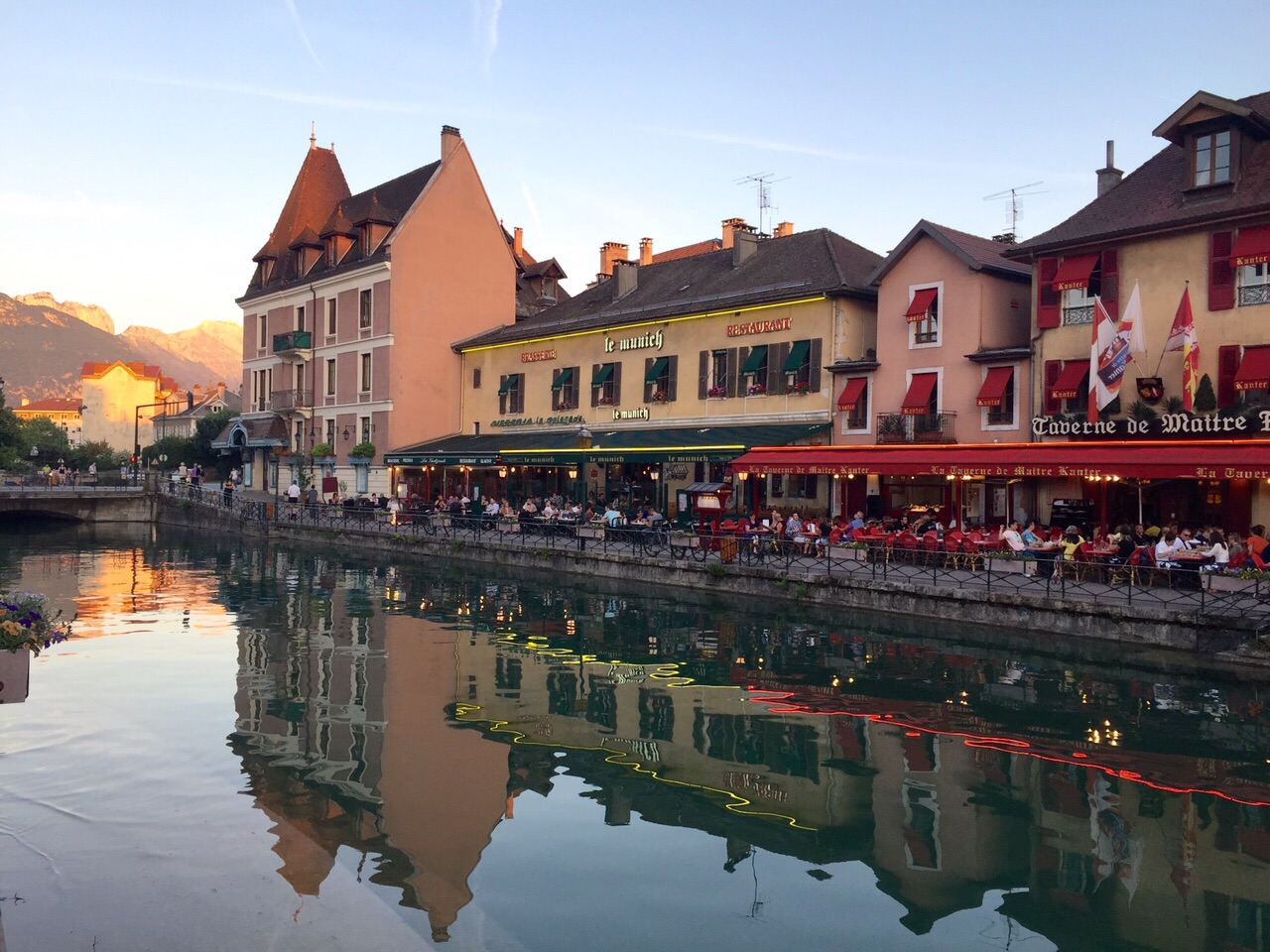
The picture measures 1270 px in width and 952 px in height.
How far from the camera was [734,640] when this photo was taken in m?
20.3

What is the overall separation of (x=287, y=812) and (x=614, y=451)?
25004mm

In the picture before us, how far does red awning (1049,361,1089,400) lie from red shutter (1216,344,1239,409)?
2.98 meters

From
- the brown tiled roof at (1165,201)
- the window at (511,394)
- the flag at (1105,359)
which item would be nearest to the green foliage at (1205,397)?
the flag at (1105,359)

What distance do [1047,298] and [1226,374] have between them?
479 centimetres

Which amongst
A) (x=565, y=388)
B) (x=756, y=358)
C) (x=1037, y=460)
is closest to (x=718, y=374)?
(x=756, y=358)

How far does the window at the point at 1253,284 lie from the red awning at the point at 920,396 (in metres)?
7.87

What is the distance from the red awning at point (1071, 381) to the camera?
25.6 metres

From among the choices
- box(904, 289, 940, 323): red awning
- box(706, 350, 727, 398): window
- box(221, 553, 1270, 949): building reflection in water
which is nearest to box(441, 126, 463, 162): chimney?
box(706, 350, 727, 398): window

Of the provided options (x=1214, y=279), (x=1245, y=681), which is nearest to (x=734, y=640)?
(x=1245, y=681)

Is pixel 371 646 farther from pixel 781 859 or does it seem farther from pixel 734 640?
pixel 781 859

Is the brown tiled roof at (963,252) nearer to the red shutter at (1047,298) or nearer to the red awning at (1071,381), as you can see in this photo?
the red shutter at (1047,298)

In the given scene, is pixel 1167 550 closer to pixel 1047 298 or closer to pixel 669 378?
pixel 1047 298

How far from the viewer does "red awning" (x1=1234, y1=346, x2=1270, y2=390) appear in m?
22.2

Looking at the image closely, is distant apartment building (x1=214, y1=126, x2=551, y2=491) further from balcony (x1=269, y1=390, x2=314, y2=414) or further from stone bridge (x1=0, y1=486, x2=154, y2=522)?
stone bridge (x1=0, y1=486, x2=154, y2=522)
